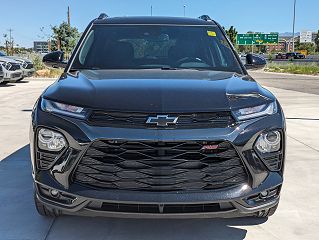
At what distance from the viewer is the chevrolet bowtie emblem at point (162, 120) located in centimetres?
264

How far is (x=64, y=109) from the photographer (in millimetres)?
2795

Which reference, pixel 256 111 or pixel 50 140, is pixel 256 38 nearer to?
pixel 256 111

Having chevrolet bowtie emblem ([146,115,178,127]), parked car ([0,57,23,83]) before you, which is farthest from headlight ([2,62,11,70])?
chevrolet bowtie emblem ([146,115,178,127])

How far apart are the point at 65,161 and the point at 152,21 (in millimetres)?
2373

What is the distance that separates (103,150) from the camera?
2.66m

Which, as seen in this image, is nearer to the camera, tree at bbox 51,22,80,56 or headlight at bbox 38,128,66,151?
headlight at bbox 38,128,66,151

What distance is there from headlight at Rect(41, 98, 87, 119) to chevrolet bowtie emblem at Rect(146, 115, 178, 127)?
1.47ft

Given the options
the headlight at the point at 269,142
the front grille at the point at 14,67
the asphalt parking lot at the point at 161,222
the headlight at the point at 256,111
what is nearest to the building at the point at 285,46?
the front grille at the point at 14,67

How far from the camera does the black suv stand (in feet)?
8.66

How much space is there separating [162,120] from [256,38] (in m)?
65.2

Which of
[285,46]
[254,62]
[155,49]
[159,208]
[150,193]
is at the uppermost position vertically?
[155,49]

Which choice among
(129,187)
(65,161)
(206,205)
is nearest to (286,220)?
(206,205)

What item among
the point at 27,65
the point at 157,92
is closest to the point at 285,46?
the point at 27,65

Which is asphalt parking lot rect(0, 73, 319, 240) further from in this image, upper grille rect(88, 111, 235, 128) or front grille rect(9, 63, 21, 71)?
front grille rect(9, 63, 21, 71)
